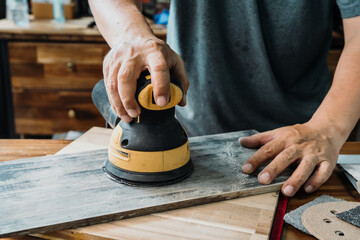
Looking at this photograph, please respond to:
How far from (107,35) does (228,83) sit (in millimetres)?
435

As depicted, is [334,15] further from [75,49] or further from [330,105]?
[75,49]

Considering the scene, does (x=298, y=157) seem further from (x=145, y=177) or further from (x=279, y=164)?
(x=145, y=177)

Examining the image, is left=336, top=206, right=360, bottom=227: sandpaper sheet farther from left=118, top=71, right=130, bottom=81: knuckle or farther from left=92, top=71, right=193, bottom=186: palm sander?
left=118, top=71, right=130, bottom=81: knuckle

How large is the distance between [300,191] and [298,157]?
0.07 metres

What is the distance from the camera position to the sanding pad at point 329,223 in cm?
59

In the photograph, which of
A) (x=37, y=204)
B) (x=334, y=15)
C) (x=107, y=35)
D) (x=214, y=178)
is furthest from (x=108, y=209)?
(x=334, y=15)

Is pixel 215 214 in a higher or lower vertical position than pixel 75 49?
higher

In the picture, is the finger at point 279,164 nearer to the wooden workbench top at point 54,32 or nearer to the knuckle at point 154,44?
the knuckle at point 154,44

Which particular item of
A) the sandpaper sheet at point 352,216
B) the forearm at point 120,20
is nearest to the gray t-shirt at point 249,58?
the forearm at point 120,20

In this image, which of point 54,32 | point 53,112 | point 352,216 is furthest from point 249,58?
point 53,112

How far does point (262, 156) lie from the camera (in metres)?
0.79

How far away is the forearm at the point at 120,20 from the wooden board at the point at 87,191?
0.88 ft

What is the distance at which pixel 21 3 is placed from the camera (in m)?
2.33

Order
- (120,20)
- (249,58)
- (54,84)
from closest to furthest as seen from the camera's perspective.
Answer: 1. (120,20)
2. (249,58)
3. (54,84)
